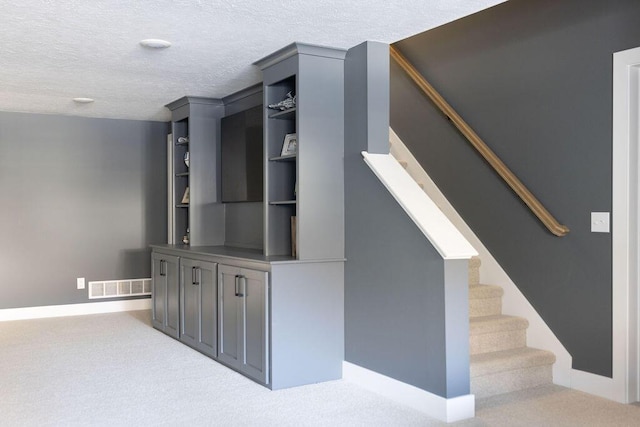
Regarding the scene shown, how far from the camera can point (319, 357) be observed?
394cm

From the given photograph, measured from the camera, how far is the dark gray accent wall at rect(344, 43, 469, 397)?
3.24 m

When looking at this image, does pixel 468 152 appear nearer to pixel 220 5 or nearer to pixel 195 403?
pixel 220 5

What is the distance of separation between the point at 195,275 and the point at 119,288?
2.23 meters

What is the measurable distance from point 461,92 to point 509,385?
87.5 inches

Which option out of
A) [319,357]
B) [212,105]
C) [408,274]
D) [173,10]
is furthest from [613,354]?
[212,105]

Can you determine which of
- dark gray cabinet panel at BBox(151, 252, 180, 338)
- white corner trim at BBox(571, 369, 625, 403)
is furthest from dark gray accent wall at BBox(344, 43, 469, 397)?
dark gray cabinet panel at BBox(151, 252, 180, 338)

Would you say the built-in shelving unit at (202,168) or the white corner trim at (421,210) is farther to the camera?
the built-in shelving unit at (202,168)

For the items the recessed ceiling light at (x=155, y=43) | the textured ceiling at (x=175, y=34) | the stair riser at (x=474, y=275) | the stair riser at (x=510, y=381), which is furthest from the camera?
the stair riser at (x=474, y=275)

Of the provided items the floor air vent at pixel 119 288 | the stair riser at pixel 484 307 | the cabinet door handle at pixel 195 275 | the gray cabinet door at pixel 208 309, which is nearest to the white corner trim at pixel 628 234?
the stair riser at pixel 484 307

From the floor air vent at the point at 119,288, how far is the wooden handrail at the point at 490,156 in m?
3.65

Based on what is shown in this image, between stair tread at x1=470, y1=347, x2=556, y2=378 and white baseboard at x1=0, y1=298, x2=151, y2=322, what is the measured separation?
418 centimetres

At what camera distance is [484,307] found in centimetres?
420

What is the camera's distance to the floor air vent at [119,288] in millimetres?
6574

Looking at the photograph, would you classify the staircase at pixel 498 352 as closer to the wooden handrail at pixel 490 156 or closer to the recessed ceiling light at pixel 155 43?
the wooden handrail at pixel 490 156
